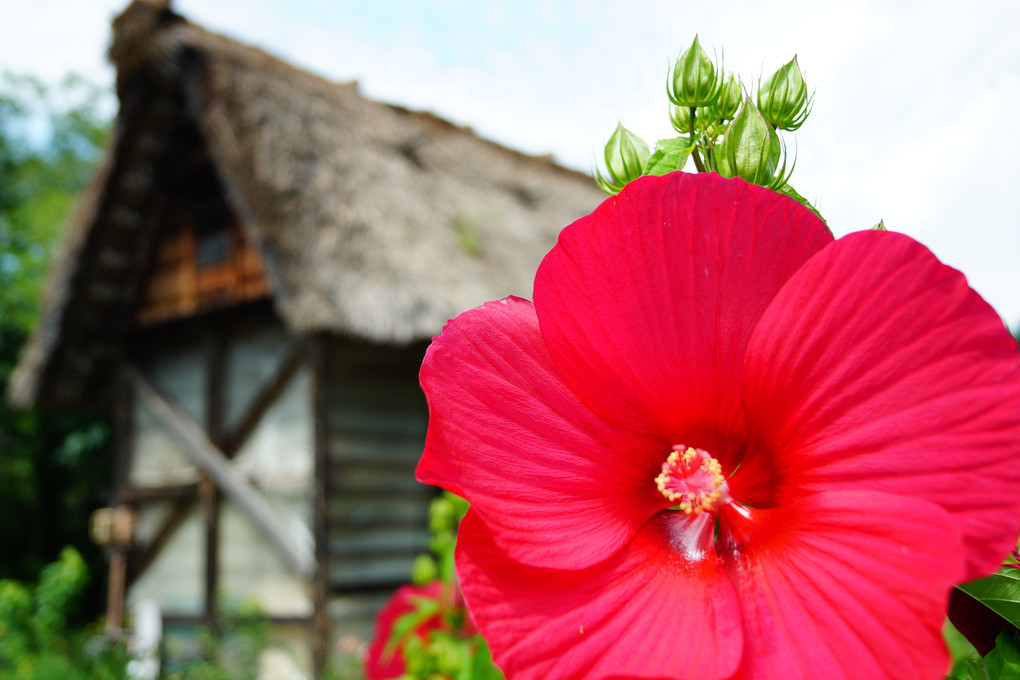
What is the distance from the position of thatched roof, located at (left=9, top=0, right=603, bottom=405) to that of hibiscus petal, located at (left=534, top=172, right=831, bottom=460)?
4.06 metres

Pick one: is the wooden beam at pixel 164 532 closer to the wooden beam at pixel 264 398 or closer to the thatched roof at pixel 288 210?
the wooden beam at pixel 264 398

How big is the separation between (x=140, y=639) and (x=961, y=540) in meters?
6.47

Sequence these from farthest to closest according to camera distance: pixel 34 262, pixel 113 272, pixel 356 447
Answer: pixel 34 262 < pixel 113 272 < pixel 356 447

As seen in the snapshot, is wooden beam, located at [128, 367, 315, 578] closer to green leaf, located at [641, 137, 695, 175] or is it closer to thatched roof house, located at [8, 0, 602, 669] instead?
thatched roof house, located at [8, 0, 602, 669]

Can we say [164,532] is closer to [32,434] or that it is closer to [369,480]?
[369,480]

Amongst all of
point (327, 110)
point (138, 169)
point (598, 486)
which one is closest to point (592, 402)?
point (598, 486)

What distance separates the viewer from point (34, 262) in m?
14.4


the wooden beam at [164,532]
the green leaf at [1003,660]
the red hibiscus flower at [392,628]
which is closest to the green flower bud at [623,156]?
the green leaf at [1003,660]

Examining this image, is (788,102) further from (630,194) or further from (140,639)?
(140,639)

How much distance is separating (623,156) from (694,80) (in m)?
0.06

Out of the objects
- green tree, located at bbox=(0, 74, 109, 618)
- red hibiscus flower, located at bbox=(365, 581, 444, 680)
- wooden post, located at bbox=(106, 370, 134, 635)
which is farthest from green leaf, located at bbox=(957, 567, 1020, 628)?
green tree, located at bbox=(0, 74, 109, 618)

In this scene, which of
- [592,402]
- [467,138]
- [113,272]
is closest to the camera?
[592,402]

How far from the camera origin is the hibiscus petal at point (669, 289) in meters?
0.32

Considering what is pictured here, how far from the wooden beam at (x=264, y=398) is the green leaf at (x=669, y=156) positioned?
15.9ft
